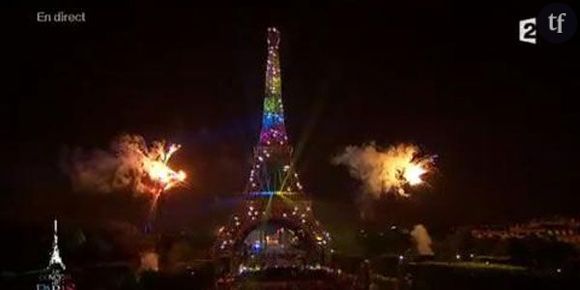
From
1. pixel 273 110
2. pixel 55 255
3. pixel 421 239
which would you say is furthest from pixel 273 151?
pixel 55 255

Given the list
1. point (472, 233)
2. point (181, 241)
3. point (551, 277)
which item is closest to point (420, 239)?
point (472, 233)

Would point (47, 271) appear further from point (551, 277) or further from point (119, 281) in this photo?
point (551, 277)

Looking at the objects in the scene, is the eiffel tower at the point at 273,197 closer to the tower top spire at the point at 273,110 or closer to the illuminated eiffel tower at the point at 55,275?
the tower top spire at the point at 273,110

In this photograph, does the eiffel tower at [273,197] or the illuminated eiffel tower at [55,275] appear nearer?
the illuminated eiffel tower at [55,275]

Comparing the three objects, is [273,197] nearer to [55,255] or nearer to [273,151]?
[273,151]

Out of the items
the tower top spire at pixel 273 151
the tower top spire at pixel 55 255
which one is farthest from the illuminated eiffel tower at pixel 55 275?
the tower top spire at pixel 273 151

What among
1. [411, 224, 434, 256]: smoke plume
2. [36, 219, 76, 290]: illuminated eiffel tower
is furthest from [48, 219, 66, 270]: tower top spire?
[411, 224, 434, 256]: smoke plume
